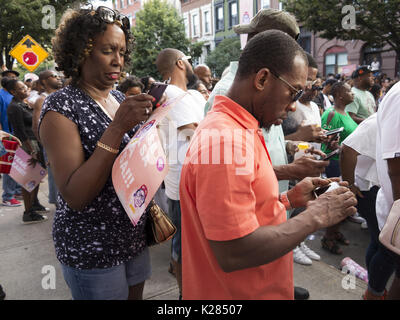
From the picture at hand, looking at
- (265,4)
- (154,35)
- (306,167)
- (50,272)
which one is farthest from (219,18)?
(306,167)

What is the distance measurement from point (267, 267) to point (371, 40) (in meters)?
17.5

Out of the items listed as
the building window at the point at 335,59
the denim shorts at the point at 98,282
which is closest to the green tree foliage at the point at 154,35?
the building window at the point at 335,59

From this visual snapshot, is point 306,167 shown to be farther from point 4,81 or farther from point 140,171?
point 4,81

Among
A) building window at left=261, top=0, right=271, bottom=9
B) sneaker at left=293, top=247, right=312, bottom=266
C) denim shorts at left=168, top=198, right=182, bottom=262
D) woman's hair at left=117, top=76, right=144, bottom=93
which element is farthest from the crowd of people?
building window at left=261, top=0, right=271, bottom=9

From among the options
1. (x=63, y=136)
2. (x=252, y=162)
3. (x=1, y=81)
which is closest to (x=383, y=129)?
(x=252, y=162)

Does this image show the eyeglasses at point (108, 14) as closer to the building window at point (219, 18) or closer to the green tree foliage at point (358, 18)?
the green tree foliage at point (358, 18)

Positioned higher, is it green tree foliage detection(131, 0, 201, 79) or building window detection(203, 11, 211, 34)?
building window detection(203, 11, 211, 34)

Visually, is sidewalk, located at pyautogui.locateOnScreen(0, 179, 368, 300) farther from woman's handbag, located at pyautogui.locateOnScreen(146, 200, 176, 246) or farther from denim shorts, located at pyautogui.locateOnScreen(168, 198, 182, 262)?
woman's handbag, located at pyautogui.locateOnScreen(146, 200, 176, 246)

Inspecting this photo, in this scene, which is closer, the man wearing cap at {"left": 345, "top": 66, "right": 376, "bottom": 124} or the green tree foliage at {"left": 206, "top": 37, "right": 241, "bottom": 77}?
the man wearing cap at {"left": 345, "top": 66, "right": 376, "bottom": 124}

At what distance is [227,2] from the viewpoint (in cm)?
2903

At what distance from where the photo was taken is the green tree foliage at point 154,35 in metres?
25.1

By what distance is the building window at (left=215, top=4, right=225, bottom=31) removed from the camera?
3014 centimetres

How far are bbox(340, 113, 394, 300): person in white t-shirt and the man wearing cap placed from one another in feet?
9.15
